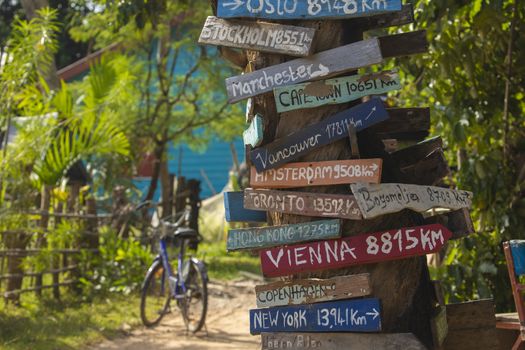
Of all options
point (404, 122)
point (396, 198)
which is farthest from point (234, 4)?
point (396, 198)

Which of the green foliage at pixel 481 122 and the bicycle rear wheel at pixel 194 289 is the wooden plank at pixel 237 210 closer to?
the green foliage at pixel 481 122

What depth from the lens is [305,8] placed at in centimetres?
368

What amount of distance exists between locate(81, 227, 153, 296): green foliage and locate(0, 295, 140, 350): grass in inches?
8.1

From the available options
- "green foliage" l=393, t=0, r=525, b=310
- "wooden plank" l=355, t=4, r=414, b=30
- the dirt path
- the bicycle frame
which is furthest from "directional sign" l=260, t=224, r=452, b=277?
the bicycle frame

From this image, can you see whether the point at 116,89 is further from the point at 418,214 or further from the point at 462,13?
the point at 418,214

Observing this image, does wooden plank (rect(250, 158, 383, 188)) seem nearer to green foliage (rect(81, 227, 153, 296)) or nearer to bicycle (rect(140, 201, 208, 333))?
bicycle (rect(140, 201, 208, 333))

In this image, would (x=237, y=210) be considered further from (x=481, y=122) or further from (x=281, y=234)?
(x=481, y=122)

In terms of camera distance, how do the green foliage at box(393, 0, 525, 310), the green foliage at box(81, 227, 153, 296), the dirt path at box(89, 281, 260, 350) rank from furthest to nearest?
the green foliage at box(81, 227, 153, 296) < the dirt path at box(89, 281, 260, 350) < the green foliage at box(393, 0, 525, 310)

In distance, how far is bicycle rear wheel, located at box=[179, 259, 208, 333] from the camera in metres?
8.66

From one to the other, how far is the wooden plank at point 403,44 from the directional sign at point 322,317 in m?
1.14

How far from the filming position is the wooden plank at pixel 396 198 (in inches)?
138

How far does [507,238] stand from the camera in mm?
6297

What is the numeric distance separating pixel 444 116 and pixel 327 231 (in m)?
2.93

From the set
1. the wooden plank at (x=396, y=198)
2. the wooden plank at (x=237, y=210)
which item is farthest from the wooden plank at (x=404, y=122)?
the wooden plank at (x=237, y=210)
